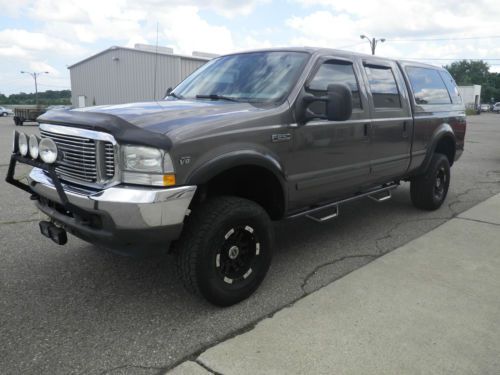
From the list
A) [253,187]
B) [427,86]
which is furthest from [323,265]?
[427,86]

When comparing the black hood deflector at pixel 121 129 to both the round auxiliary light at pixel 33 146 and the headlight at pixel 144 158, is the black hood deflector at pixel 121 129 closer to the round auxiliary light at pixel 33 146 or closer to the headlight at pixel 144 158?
the headlight at pixel 144 158

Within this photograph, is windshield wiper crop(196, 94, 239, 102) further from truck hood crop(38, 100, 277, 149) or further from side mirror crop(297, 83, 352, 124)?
side mirror crop(297, 83, 352, 124)

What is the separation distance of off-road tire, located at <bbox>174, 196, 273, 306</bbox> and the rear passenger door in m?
1.86

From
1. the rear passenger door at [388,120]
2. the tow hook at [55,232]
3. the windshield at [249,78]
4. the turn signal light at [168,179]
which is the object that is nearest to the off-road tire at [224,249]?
the turn signal light at [168,179]

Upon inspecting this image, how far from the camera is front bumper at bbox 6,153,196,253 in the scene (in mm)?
2631

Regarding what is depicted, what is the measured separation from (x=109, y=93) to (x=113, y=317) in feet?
98.6

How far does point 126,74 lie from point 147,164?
1091 inches

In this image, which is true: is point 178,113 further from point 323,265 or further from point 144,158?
point 323,265

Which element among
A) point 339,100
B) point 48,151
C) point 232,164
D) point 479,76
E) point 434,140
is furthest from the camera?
point 479,76

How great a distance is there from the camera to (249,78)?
13.0ft

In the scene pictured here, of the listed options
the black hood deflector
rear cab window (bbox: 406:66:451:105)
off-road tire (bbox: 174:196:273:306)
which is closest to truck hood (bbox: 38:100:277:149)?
the black hood deflector

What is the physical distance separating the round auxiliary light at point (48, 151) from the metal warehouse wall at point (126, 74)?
19306mm

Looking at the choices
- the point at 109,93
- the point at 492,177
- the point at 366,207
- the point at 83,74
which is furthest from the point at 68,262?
the point at 83,74

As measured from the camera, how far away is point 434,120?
18.4 ft
